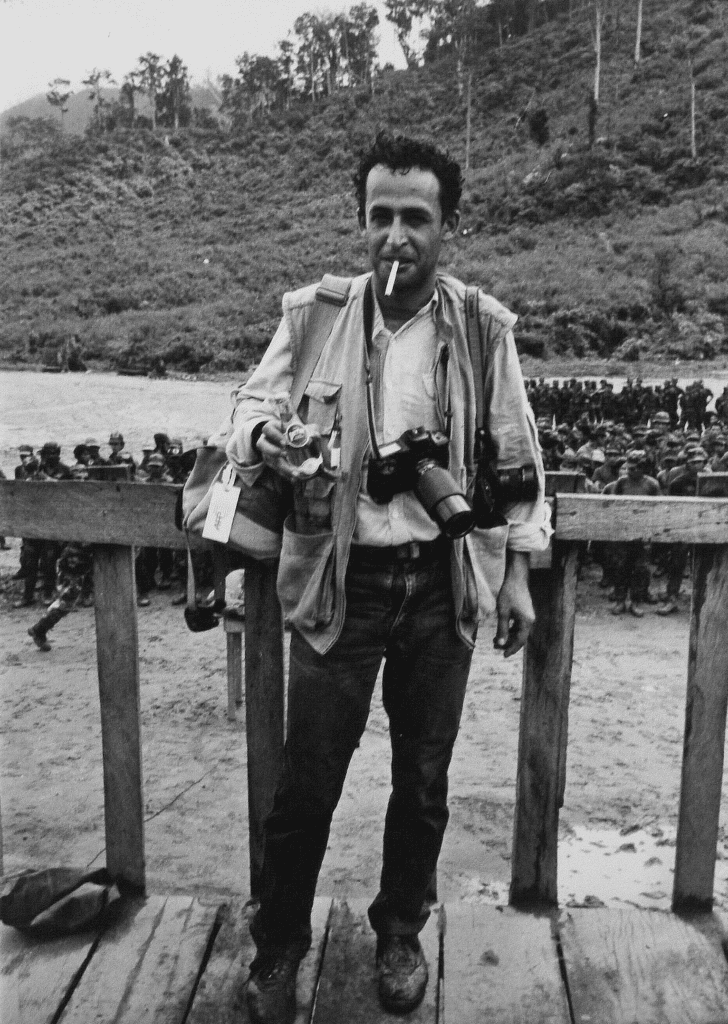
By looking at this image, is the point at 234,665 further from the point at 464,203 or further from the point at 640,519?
the point at 464,203

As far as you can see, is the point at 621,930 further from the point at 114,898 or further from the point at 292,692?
the point at 114,898

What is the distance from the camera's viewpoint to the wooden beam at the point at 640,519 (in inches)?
88.9

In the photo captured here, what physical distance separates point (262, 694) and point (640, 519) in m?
1.00

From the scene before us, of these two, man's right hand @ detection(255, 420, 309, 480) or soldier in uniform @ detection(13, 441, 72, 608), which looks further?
soldier in uniform @ detection(13, 441, 72, 608)

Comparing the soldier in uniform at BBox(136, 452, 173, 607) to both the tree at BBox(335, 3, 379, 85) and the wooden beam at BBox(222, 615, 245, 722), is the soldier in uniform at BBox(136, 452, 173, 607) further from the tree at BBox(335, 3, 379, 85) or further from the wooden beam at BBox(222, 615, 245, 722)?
the tree at BBox(335, 3, 379, 85)

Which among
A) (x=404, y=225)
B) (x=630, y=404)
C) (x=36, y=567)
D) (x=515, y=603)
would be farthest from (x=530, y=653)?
(x=630, y=404)

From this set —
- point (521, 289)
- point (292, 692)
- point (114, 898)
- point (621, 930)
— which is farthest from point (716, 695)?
point (521, 289)

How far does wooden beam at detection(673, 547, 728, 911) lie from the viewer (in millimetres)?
2344

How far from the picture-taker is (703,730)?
7.83 ft

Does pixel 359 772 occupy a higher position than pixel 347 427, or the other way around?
pixel 347 427

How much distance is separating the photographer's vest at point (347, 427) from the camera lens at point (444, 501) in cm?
14

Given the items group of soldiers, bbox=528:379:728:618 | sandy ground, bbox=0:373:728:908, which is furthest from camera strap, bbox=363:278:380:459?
group of soldiers, bbox=528:379:728:618

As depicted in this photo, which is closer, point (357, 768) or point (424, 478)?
point (424, 478)

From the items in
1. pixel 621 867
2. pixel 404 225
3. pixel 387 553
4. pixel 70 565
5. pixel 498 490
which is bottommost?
pixel 621 867
